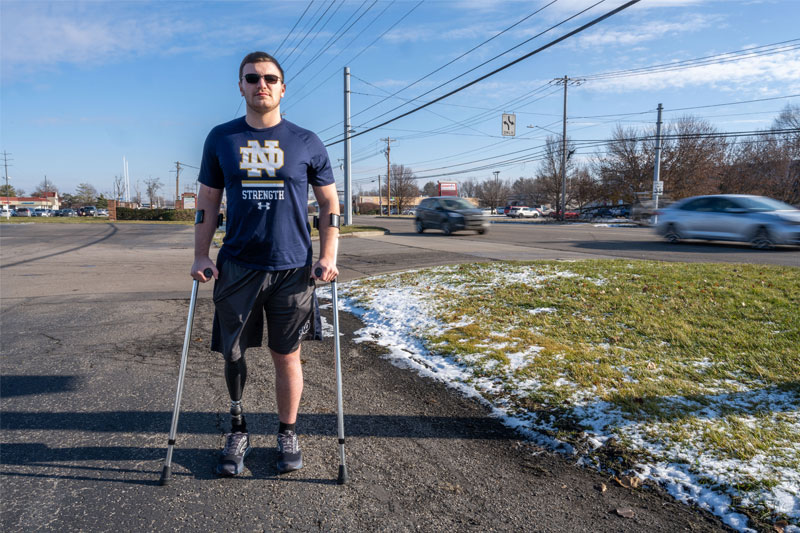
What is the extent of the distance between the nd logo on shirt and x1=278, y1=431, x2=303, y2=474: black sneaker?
1.27m

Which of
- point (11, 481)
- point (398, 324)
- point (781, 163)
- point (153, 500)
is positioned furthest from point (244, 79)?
point (781, 163)

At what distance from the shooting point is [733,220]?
45.7 feet

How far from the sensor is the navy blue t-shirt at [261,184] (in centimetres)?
256

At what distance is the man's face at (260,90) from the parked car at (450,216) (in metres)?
19.4

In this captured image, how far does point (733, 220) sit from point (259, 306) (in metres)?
15.2

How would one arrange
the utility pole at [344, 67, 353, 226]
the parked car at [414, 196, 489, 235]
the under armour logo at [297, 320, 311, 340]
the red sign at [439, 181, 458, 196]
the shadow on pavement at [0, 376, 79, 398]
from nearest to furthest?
the under armour logo at [297, 320, 311, 340] < the shadow on pavement at [0, 376, 79, 398] < the parked car at [414, 196, 489, 235] < the utility pole at [344, 67, 353, 226] < the red sign at [439, 181, 458, 196]

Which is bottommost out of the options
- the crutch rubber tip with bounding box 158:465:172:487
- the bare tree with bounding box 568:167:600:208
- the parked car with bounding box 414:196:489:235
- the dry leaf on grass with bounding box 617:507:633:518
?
the dry leaf on grass with bounding box 617:507:633:518

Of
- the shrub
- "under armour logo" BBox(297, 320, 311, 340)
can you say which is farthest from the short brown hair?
the shrub

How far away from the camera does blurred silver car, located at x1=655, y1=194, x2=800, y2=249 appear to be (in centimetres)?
1293

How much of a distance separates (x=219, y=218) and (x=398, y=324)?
10.8 ft

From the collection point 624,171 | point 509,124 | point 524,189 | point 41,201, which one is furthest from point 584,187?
point 41,201

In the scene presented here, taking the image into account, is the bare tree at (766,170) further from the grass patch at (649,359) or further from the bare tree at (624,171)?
the grass patch at (649,359)

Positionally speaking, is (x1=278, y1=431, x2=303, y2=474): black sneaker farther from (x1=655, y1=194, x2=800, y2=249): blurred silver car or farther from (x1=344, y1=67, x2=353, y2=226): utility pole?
(x1=344, y1=67, x2=353, y2=226): utility pole

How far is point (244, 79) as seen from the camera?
2.62 metres
